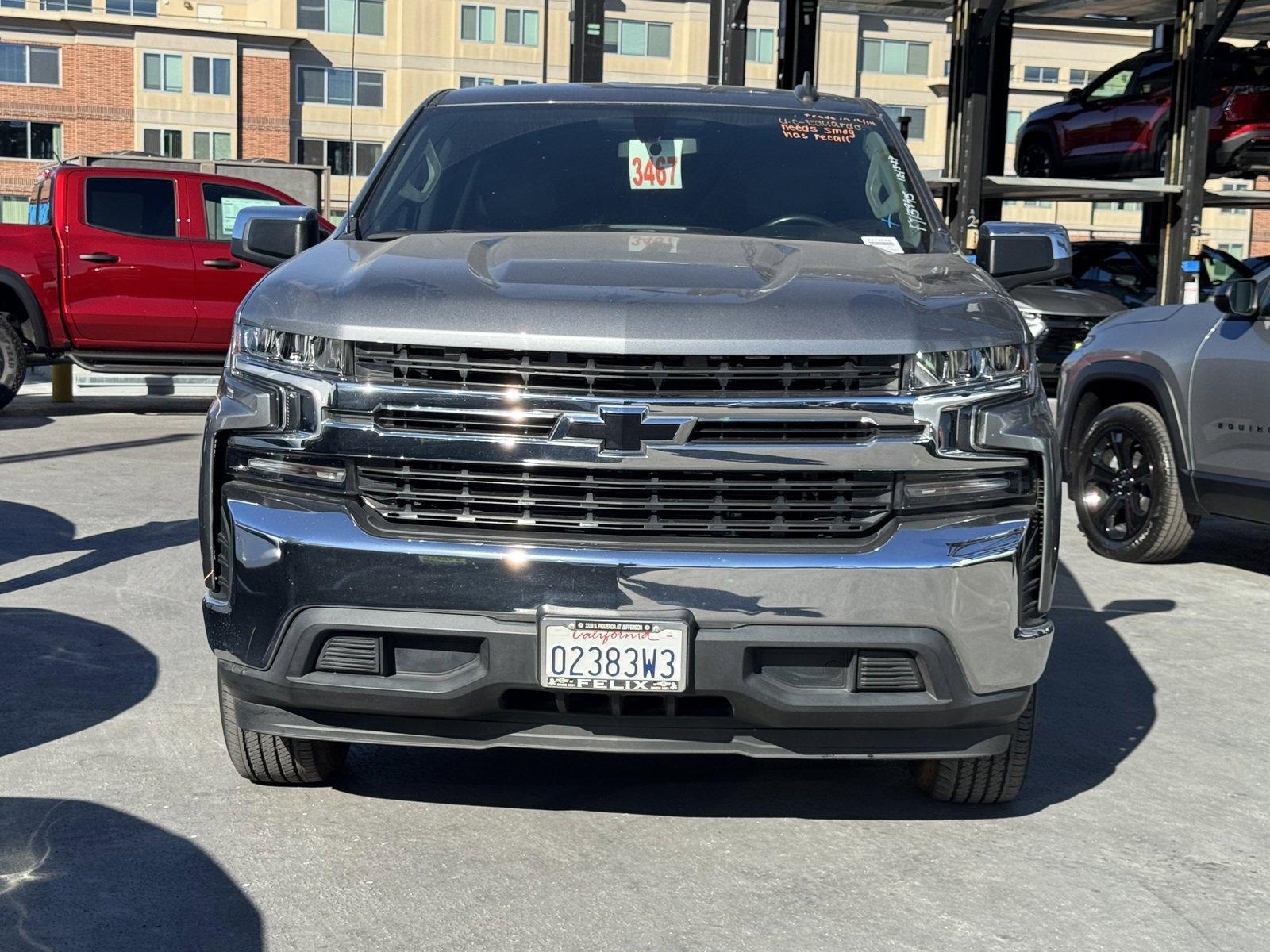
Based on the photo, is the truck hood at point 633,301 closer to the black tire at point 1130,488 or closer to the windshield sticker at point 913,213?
the windshield sticker at point 913,213

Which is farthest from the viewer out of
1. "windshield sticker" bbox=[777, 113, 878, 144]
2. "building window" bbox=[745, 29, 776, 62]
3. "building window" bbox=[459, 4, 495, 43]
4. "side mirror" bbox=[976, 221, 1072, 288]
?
"building window" bbox=[745, 29, 776, 62]

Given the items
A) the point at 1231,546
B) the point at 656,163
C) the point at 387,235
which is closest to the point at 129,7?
the point at 1231,546

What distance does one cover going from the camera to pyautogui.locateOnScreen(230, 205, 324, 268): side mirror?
16.9ft

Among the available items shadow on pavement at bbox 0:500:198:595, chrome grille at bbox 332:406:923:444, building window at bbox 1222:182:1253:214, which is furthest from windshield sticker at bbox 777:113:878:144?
building window at bbox 1222:182:1253:214

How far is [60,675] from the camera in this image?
18.0ft

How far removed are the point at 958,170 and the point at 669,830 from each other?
1790 cm

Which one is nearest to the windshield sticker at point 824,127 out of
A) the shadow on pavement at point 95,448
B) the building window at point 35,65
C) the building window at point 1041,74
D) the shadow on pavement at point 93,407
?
the shadow on pavement at point 95,448

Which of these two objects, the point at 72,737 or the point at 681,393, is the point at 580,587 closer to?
the point at 681,393

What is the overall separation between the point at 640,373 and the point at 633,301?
0.60 feet

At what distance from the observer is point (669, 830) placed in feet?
13.5

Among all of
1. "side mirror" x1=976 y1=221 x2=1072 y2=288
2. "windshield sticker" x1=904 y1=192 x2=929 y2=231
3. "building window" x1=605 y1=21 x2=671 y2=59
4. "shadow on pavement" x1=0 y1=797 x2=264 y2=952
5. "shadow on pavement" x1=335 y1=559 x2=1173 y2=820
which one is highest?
"building window" x1=605 y1=21 x2=671 y2=59

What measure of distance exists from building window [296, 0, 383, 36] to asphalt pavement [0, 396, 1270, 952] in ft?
201

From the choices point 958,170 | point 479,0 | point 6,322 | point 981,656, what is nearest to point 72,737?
point 981,656

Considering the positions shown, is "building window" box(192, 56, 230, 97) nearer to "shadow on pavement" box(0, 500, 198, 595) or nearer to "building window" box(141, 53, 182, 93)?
"building window" box(141, 53, 182, 93)
